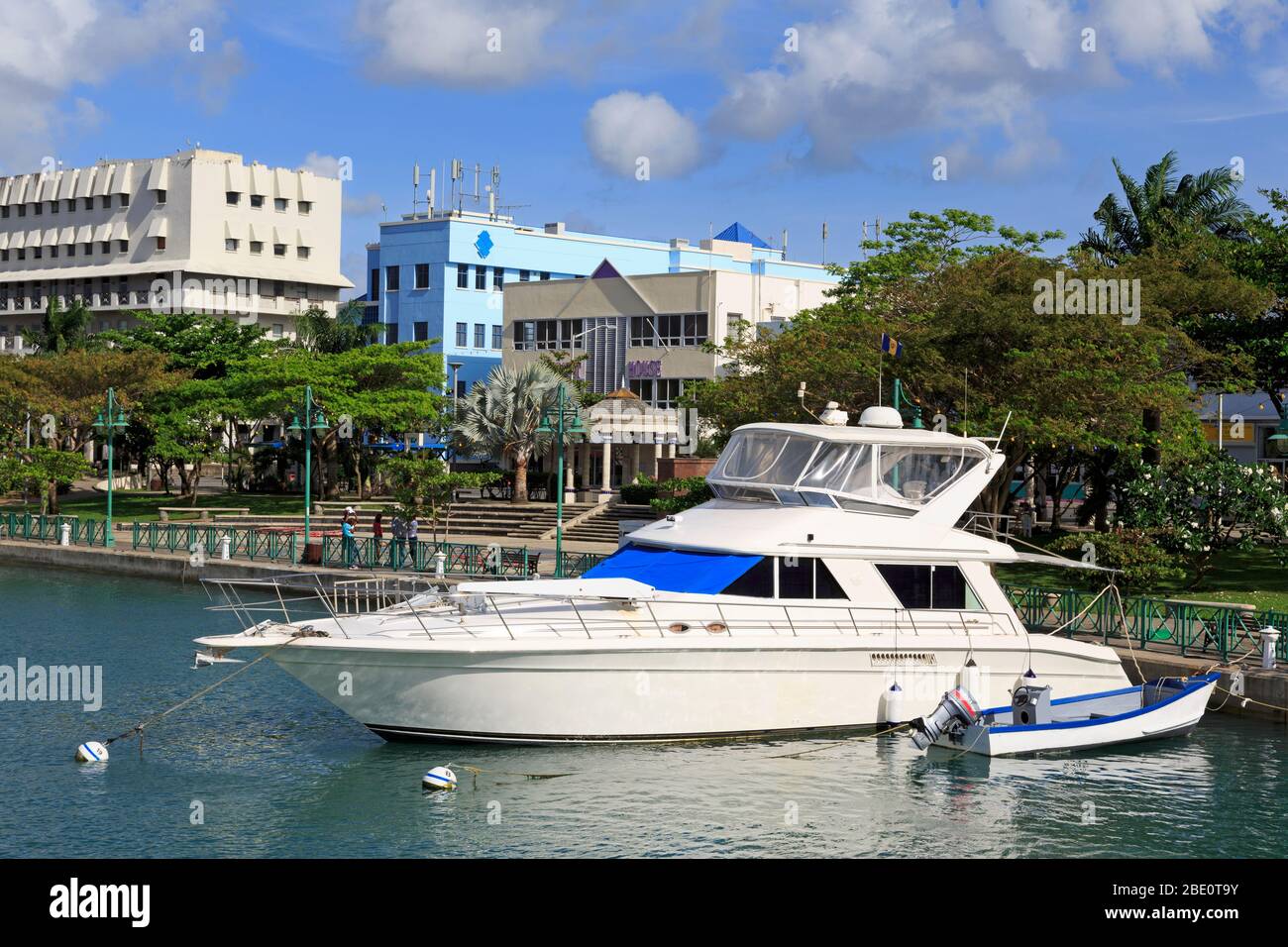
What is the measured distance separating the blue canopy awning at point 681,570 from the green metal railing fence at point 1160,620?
7333 millimetres

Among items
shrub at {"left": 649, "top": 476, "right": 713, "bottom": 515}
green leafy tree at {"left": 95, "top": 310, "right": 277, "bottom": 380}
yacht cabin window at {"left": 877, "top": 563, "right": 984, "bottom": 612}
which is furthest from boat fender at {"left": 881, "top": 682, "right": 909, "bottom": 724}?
green leafy tree at {"left": 95, "top": 310, "right": 277, "bottom": 380}

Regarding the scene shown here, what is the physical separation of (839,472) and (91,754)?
11.9 meters

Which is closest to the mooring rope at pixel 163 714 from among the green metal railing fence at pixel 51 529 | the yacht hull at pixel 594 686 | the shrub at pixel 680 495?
the yacht hull at pixel 594 686

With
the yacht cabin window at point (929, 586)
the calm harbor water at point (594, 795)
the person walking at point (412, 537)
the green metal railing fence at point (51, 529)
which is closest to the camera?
the calm harbor water at point (594, 795)

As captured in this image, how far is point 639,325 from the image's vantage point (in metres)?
72.0

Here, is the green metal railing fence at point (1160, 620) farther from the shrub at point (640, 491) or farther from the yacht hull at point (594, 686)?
the shrub at point (640, 491)

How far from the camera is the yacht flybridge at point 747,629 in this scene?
20422 mm

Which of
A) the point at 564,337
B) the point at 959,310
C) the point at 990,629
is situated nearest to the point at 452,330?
the point at 564,337

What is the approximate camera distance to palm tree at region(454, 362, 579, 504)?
2269 inches

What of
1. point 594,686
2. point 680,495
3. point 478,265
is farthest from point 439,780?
point 478,265

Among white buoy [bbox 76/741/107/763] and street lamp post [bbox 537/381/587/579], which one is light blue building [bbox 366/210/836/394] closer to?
street lamp post [bbox 537/381/587/579]

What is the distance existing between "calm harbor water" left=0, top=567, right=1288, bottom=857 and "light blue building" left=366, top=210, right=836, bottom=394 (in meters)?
68.8

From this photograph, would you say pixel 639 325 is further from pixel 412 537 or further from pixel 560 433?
pixel 560 433
